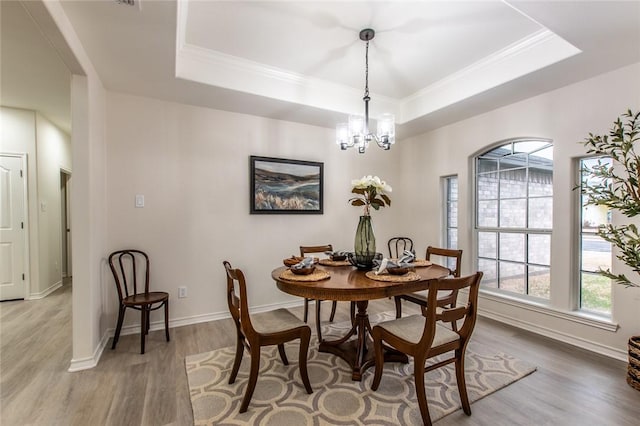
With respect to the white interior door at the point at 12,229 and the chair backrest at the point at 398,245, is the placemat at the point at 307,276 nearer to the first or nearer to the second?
the chair backrest at the point at 398,245

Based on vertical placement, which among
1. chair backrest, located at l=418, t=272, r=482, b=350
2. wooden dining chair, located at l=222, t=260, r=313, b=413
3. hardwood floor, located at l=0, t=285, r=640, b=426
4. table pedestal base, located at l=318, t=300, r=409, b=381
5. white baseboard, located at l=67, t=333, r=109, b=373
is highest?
chair backrest, located at l=418, t=272, r=482, b=350

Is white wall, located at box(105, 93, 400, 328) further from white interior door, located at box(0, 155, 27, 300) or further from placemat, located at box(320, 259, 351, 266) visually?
white interior door, located at box(0, 155, 27, 300)

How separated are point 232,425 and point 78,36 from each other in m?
2.80

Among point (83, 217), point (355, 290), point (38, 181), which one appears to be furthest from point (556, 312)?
point (38, 181)

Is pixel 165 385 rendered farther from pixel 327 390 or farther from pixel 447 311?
pixel 447 311

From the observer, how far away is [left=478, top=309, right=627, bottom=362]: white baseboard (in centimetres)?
252

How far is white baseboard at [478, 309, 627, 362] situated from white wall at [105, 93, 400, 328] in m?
2.33

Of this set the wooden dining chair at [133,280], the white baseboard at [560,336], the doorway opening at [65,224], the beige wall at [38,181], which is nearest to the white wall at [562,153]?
the white baseboard at [560,336]

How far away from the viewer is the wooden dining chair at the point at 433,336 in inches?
64.4

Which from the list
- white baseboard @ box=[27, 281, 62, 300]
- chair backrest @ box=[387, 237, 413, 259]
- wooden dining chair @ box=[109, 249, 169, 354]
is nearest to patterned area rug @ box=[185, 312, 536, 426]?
wooden dining chair @ box=[109, 249, 169, 354]

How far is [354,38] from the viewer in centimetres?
263

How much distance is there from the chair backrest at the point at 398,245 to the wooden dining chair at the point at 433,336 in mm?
2658

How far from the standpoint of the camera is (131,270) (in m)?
3.07

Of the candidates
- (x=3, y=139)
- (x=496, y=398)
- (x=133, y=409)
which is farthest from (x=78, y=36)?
(x=496, y=398)
